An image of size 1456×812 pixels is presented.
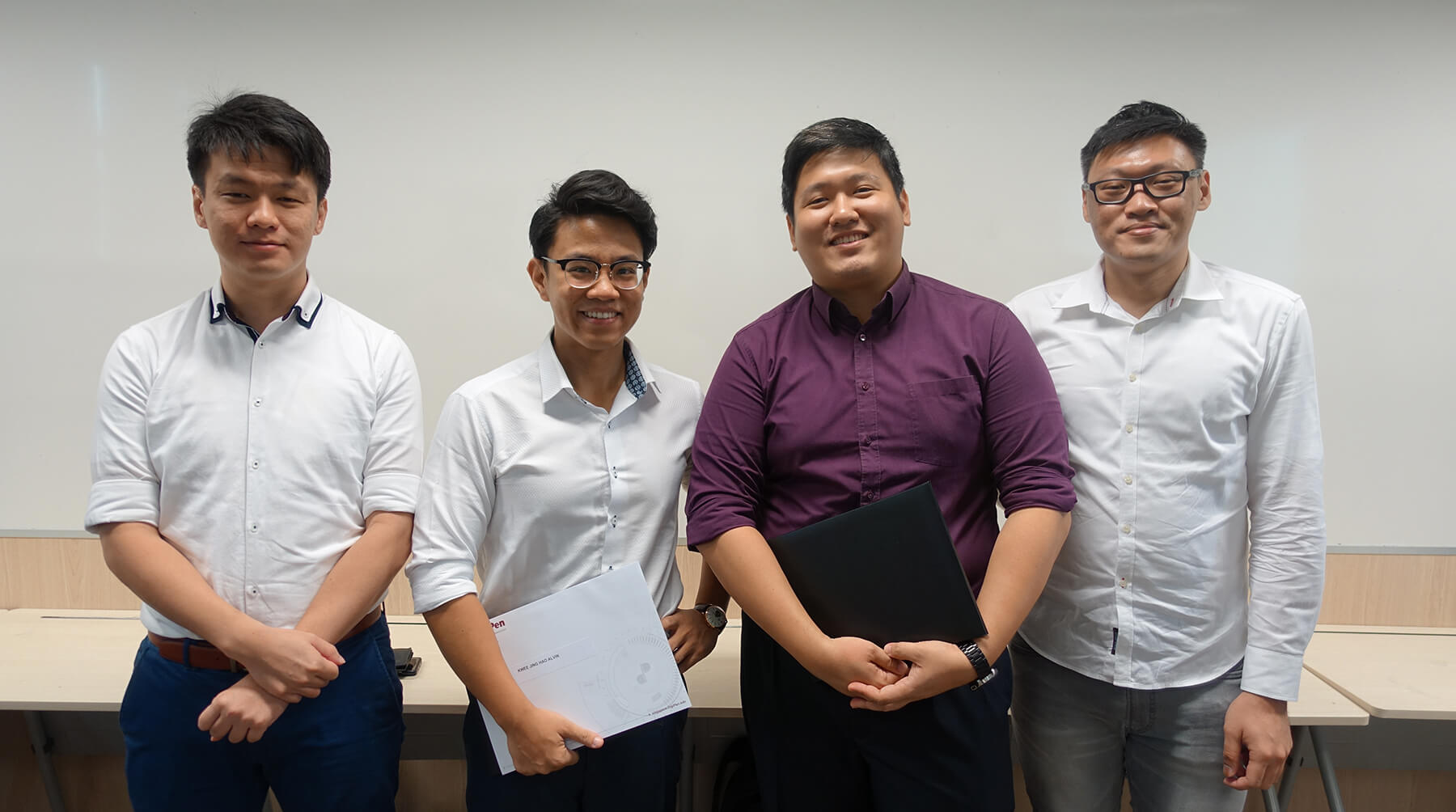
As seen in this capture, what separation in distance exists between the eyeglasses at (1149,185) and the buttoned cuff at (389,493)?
4.62 feet

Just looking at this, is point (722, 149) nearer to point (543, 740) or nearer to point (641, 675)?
point (641, 675)

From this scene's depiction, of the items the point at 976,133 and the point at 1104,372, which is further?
the point at 976,133

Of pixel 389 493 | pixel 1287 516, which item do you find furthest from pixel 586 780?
pixel 1287 516

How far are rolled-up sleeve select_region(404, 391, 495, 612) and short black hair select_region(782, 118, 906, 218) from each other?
0.71 metres

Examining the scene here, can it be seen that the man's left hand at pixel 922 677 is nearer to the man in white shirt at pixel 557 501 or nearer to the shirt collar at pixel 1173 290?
the man in white shirt at pixel 557 501

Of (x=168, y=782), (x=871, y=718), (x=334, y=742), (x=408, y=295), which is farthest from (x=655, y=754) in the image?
(x=408, y=295)

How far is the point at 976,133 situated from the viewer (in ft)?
7.19

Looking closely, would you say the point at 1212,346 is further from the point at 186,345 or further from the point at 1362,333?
the point at 186,345

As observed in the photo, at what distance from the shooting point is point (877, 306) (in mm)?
1353

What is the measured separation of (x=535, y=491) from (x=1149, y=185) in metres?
1.25

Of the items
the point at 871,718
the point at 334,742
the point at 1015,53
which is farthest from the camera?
the point at 1015,53

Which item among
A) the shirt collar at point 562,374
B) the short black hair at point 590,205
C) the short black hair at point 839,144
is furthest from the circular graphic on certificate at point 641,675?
the short black hair at point 839,144

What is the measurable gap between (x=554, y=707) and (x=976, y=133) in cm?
186

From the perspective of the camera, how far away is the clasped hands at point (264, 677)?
1.28m
